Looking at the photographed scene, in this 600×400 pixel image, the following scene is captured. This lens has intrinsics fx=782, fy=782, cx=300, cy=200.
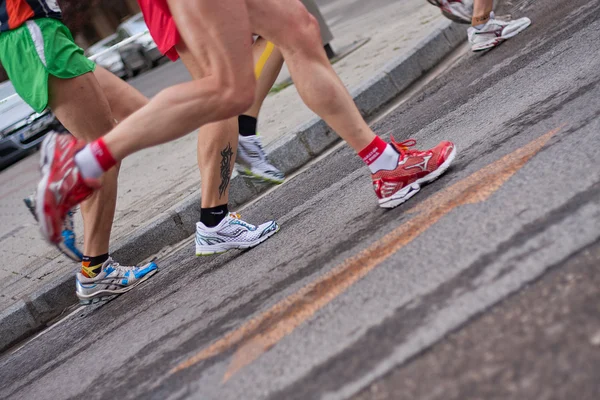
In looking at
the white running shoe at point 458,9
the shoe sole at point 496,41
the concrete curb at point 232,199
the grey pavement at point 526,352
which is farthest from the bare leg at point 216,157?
the white running shoe at point 458,9

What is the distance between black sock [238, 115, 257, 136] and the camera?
4312 millimetres

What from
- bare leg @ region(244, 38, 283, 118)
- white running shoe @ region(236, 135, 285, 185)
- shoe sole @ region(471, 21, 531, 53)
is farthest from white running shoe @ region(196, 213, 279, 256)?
shoe sole @ region(471, 21, 531, 53)

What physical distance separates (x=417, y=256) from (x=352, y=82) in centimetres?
423

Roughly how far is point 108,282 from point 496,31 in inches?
149

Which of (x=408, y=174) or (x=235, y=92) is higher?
(x=235, y=92)

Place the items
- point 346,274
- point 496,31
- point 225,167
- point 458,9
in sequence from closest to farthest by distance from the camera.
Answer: point 346,274 < point 225,167 < point 496,31 < point 458,9

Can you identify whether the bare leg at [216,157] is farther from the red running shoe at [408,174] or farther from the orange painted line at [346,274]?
the orange painted line at [346,274]

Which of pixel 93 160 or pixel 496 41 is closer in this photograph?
pixel 93 160

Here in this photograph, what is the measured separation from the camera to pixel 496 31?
20.7 ft

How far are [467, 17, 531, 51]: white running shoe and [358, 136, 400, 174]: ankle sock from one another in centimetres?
314

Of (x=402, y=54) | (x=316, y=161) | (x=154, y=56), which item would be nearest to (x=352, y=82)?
(x=402, y=54)

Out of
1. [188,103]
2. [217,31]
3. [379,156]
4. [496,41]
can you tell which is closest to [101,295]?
[188,103]

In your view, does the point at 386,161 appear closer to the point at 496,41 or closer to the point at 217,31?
the point at 217,31

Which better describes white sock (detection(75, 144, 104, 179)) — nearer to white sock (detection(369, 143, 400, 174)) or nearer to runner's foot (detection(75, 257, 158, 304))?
white sock (detection(369, 143, 400, 174))
